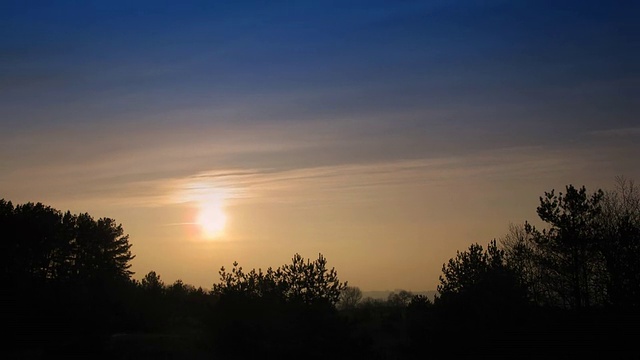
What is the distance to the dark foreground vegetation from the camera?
1235 inches

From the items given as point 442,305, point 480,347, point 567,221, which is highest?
point 567,221

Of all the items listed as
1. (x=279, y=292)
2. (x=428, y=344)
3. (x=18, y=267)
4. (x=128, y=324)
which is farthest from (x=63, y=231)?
(x=428, y=344)

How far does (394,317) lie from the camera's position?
55281 mm

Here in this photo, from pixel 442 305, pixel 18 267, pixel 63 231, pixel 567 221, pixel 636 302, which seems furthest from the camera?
pixel 63 231

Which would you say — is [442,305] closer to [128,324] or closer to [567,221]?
[567,221]

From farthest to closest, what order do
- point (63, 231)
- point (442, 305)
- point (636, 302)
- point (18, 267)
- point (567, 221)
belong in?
1. point (63, 231)
2. point (18, 267)
3. point (567, 221)
4. point (442, 305)
5. point (636, 302)

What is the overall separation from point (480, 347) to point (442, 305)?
479 centimetres

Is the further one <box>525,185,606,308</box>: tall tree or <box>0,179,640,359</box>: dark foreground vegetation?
<box>525,185,606,308</box>: tall tree

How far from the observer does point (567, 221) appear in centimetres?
4409

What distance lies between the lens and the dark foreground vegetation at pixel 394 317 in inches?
1235

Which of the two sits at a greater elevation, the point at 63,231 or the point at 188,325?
the point at 63,231

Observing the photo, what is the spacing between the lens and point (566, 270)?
45.4 meters

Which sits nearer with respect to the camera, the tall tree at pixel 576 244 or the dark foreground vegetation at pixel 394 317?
the dark foreground vegetation at pixel 394 317

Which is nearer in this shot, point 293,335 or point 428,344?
point 293,335
